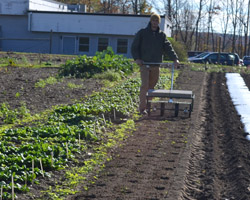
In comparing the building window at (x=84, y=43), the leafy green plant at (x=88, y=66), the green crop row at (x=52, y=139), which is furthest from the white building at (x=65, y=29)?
the green crop row at (x=52, y=139)

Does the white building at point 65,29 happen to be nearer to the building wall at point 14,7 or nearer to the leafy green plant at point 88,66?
the building wall at point 14,7

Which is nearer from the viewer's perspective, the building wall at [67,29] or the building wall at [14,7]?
the building wall at [67,29]

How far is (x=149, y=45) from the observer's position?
10.5 metres

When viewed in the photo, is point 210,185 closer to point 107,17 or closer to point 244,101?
point 244,101

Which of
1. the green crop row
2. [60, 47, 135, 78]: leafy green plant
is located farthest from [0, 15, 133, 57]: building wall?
the green crop row

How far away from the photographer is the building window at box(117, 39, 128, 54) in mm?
43188

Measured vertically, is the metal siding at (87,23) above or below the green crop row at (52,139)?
above

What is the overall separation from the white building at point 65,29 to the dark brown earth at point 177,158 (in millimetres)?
29052

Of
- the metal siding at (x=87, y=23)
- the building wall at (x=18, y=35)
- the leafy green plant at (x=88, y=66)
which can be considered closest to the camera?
the leafy green plant at (x=88, y=66)

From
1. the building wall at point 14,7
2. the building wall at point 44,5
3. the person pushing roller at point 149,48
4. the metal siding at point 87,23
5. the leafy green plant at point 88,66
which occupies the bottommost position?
the leafy green plant at point 88,66

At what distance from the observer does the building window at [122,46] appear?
4319cm

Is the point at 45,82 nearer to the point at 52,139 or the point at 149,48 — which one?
the point at 149,48

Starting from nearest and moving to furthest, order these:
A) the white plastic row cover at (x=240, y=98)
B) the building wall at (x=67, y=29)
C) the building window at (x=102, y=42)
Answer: the white plastic row cover at (x=240, y=98) → the building wall at (x=67, y=29) → the building window at (x=102, y=42)

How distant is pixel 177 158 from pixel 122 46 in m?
36.4
